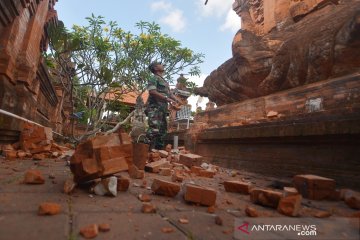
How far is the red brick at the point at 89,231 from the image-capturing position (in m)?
0.91

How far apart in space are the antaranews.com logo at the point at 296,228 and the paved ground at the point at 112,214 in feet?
0.22

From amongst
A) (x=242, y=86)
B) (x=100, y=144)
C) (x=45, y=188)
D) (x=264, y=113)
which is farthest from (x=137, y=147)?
(x=242, y=86)

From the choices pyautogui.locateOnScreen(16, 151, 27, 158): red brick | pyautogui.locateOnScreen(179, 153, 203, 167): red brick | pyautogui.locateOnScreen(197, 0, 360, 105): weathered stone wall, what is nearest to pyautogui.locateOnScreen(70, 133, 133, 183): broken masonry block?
pyautogui.locateOnScreen(179, 153, 203, 167): red brick

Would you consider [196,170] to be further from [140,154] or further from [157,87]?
[157,87]

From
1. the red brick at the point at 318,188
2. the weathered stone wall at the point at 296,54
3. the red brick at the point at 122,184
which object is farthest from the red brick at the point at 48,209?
the weathered stone wall at the point at 296,54

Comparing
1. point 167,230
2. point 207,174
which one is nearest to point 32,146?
point 207,174

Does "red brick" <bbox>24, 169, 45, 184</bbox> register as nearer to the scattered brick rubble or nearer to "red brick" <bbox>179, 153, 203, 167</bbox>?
the scattered brick rubble

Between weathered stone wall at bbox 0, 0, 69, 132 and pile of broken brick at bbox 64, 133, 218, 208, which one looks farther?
weathered stone wall at bbox 0, 0, 69, 132

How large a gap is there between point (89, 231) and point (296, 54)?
11.6 feet

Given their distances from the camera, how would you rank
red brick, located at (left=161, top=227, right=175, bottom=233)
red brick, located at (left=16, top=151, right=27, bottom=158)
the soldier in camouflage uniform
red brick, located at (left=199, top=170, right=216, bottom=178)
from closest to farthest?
red brick, located at (left=161, top=227, right=175, bottom=233), red brick, located at (left=199, top=170, right=216, bottom=178), red brick, located at (left=16, top=151, right=27, bottom=158), the soldier in camouflage uniform

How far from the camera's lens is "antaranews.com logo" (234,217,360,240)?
42.6 inches

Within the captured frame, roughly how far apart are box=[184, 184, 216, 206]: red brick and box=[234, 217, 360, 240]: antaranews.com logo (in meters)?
0.25

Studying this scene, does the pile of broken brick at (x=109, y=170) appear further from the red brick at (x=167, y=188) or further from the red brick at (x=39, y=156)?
the red brick at (x=39, y=156)

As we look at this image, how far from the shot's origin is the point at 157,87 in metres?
4.66
